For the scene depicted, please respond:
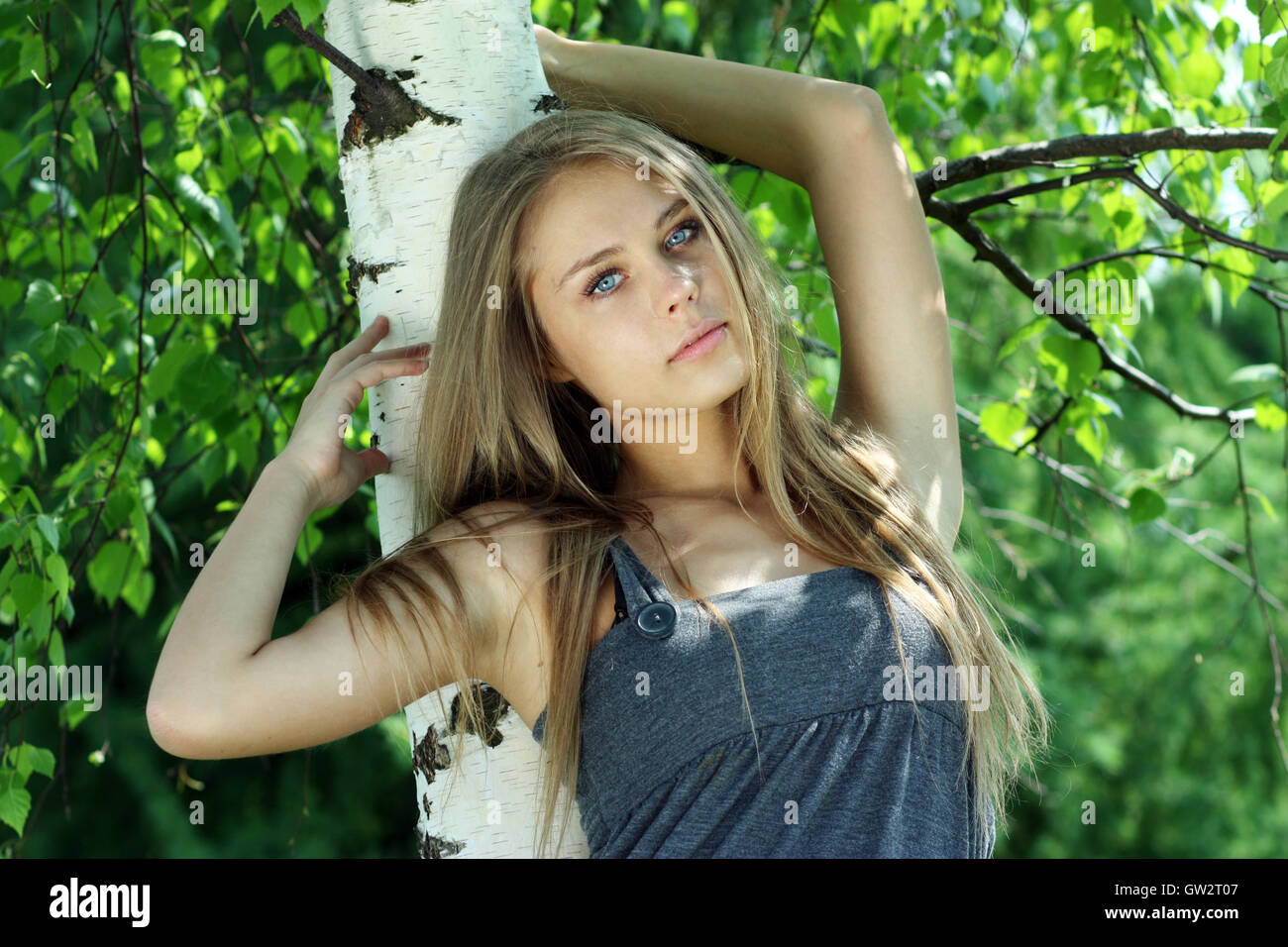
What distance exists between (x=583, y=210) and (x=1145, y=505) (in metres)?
1.09

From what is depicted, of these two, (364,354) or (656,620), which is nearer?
(656,620)

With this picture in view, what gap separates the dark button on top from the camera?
1153 millimetres

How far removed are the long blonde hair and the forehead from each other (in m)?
0.01

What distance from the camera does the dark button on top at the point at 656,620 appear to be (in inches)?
45.4

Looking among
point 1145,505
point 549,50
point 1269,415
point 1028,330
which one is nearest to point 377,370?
point 549,50

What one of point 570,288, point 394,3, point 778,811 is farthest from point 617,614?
point 394,3

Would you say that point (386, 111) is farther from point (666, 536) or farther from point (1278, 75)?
point (1278, 75)

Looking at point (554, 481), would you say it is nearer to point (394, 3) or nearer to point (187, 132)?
→ point (394, 3)

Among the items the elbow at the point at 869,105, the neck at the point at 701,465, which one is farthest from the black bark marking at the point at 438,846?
the elbow at the point at 869,105

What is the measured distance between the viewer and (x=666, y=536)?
1305 millimetres

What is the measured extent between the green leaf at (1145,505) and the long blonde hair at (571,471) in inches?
25.3

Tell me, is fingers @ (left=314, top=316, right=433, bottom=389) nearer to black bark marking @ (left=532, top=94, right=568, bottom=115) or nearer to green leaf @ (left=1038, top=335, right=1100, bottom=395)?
black bark marking @ (left=532, top=94, right=568, bottom=115)
